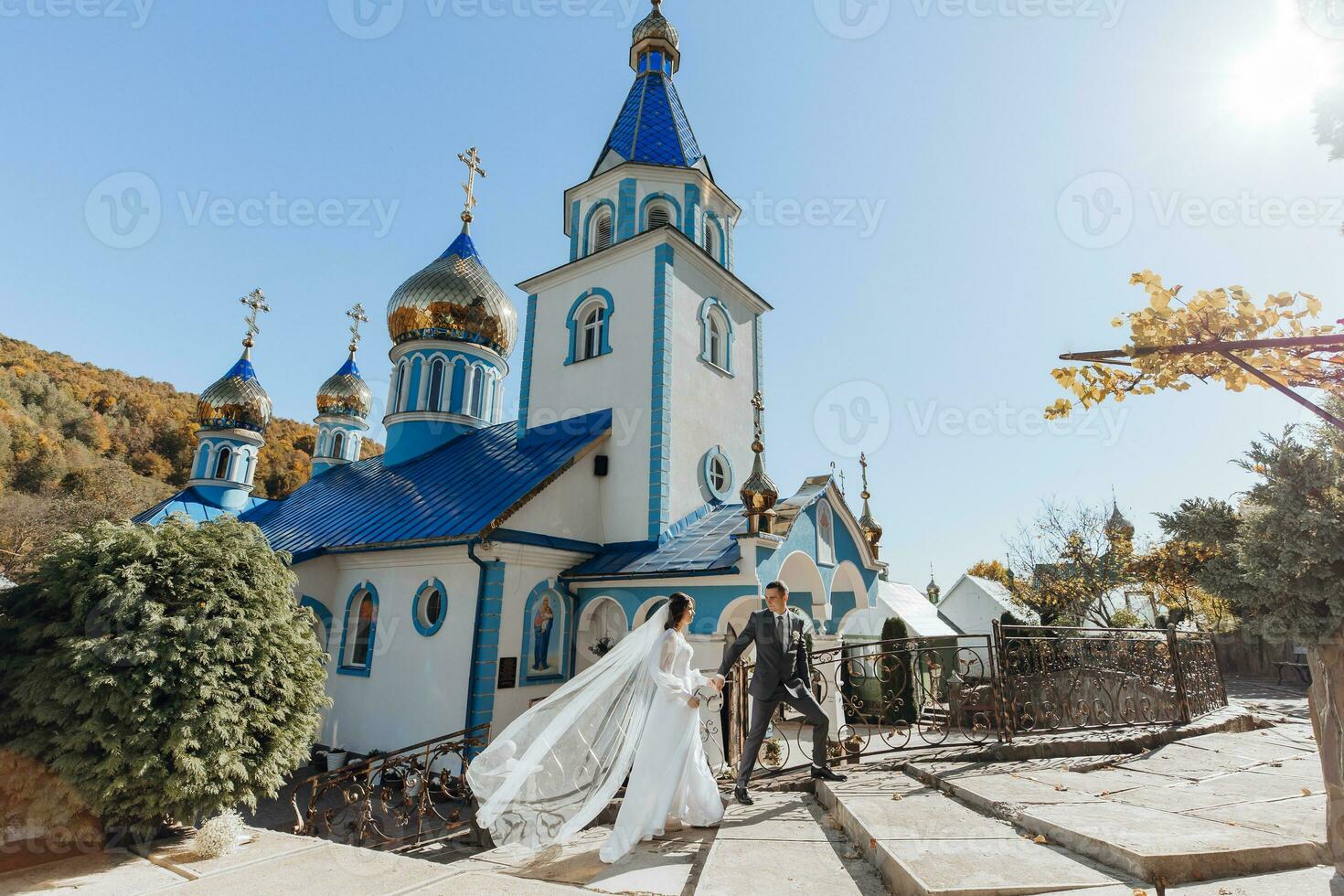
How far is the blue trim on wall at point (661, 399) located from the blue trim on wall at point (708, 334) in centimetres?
119

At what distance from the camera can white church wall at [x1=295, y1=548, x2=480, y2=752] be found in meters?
10.3

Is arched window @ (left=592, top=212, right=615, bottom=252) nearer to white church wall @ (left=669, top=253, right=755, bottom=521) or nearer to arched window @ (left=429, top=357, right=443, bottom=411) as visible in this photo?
white church wall @ (left=669, top=253, right=755, bottom=521)

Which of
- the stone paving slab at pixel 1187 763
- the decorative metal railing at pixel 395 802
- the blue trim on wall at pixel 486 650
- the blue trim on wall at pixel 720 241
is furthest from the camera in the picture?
the blue trim on wall at pixel 720 241

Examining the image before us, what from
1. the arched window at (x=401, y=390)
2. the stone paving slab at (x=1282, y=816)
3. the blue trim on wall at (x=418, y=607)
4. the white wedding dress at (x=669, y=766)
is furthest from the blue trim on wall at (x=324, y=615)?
the stone paving slab at (x=1282, y=816)

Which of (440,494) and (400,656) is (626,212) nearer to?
(440,494)

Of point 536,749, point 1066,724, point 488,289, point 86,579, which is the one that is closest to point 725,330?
point 488,289

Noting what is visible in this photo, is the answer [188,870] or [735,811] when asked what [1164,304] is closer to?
[735,811]

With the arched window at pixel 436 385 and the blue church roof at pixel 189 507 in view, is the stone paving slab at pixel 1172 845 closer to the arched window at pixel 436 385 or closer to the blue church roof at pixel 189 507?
the arched window at pixel 436 385

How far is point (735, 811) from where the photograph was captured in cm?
539

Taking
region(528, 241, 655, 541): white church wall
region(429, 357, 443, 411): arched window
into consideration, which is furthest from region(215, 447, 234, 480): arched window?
region(528, 241, 655, 541): white church wall

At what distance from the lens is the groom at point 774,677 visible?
582 centimetres

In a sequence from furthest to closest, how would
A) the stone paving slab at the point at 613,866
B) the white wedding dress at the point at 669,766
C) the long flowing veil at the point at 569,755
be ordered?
the long flowing veil at the point at 569,755 < the white wedding dress at the point at 669,766 < the stone paving slab at the point at 613,866

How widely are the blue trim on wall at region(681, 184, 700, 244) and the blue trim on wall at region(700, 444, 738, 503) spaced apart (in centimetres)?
478

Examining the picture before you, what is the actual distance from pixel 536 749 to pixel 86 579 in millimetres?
3638
